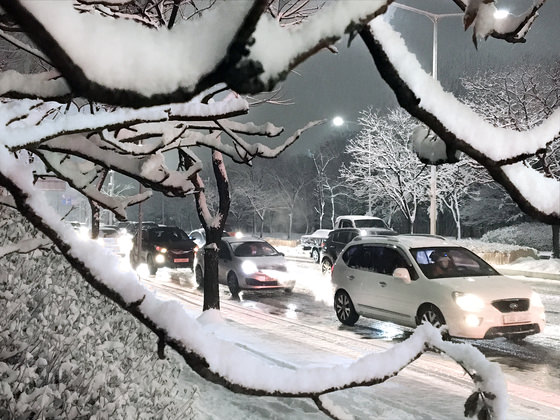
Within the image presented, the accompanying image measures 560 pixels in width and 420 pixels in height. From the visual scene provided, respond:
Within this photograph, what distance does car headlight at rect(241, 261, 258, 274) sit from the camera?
14.4 metres

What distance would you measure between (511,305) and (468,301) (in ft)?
2.46

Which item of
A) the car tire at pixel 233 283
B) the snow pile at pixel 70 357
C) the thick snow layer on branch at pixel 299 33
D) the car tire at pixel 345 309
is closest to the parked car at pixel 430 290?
the car tire at pixel 345 309

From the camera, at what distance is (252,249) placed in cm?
1555

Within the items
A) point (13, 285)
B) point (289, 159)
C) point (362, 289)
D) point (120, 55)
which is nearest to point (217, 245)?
point (362, 289)

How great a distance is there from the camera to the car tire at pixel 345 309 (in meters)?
10.7

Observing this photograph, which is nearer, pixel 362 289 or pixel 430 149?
pixel 430 149

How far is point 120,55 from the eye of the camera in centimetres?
82

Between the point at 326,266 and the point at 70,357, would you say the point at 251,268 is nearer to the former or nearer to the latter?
the point at 326,266

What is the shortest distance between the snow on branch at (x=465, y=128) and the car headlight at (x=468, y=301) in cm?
765

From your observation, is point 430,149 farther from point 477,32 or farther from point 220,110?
point 220,110

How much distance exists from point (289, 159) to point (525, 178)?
235ft

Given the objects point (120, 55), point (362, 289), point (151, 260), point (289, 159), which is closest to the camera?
point (120, 55)

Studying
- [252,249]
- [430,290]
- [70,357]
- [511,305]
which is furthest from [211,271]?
[70,357]

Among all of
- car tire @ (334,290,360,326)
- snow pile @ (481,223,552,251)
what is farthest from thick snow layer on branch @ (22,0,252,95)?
snow pile @ (481,223,552,251)
